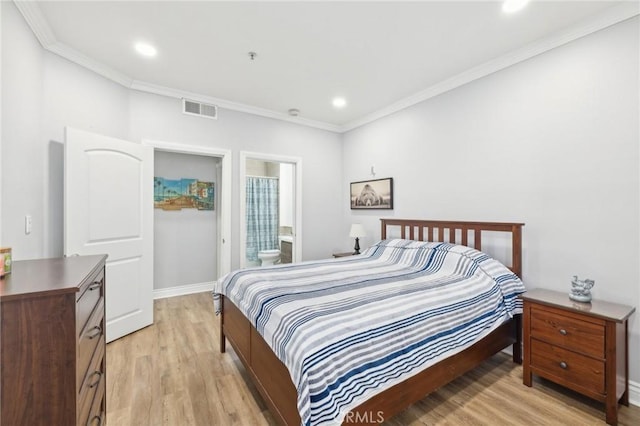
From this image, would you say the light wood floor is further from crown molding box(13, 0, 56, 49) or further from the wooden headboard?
crown molding box(13, 0, 56, 49)

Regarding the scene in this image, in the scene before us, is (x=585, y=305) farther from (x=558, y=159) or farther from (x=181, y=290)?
(x=181, y=290)

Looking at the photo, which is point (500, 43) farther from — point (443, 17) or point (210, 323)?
point (210, 323)

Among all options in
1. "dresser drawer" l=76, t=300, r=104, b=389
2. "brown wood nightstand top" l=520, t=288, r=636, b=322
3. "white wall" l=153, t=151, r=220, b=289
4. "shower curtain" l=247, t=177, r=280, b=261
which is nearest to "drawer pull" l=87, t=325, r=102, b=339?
"dresser drawer" l=76, t=300, r=104, b=389

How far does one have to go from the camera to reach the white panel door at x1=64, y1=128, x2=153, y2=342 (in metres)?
2.51

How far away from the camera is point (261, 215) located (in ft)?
18.4

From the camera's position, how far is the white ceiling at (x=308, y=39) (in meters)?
2.05

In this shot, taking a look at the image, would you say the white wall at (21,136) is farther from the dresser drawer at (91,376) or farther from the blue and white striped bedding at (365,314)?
the blue and white striped bedding at (365,314)

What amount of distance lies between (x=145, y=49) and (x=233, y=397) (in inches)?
118

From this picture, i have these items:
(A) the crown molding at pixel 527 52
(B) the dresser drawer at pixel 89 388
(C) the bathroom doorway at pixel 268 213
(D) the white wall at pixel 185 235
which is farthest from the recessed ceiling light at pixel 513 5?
(D) the white wall at pixel 185 235

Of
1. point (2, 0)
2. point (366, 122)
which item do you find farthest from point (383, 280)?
point (2, 0)

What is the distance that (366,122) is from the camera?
4.32 meters

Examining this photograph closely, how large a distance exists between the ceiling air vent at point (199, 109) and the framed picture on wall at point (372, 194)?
2.30 meters

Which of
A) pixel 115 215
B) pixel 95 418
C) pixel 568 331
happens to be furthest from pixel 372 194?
pixel 95 418

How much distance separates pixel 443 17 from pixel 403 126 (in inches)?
64.8
